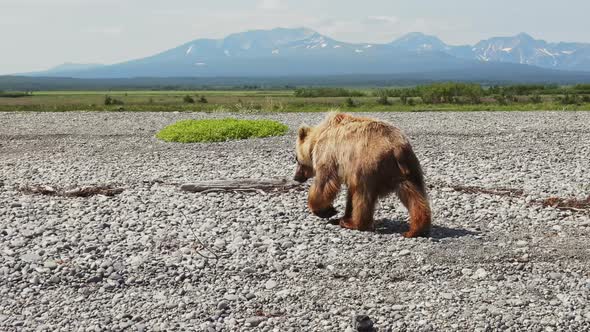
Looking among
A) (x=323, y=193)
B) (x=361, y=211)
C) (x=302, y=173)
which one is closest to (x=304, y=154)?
(x=302, y=173)

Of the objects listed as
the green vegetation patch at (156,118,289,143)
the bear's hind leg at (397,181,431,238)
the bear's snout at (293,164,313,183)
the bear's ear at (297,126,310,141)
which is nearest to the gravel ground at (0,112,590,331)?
the bear's hind leg at (397,181,431,238)

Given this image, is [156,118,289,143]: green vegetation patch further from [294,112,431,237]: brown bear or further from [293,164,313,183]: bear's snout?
[294,112,431,237]: brown bear

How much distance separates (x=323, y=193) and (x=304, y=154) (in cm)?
95

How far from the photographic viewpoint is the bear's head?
1028 cm

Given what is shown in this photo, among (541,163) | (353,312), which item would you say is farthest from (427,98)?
(353,312)

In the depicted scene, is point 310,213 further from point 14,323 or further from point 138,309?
point 14,323

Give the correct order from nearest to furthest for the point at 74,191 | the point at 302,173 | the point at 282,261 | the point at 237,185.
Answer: the point at 282,261, the point at 302,173, the point at 237,185, the point at 74,191

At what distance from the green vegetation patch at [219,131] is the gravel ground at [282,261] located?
258 inches

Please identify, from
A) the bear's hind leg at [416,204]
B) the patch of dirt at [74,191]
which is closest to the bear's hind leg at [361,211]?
the bear's hind leg at [416,204]

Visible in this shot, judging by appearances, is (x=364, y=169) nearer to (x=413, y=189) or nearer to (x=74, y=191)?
(x=413, y=189)

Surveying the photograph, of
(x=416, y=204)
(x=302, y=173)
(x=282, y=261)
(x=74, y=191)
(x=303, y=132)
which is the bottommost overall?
(x=282, y=261)

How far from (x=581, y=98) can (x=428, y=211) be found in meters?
41.3

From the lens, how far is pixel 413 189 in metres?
8.76

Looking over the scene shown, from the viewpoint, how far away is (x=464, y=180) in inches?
525
